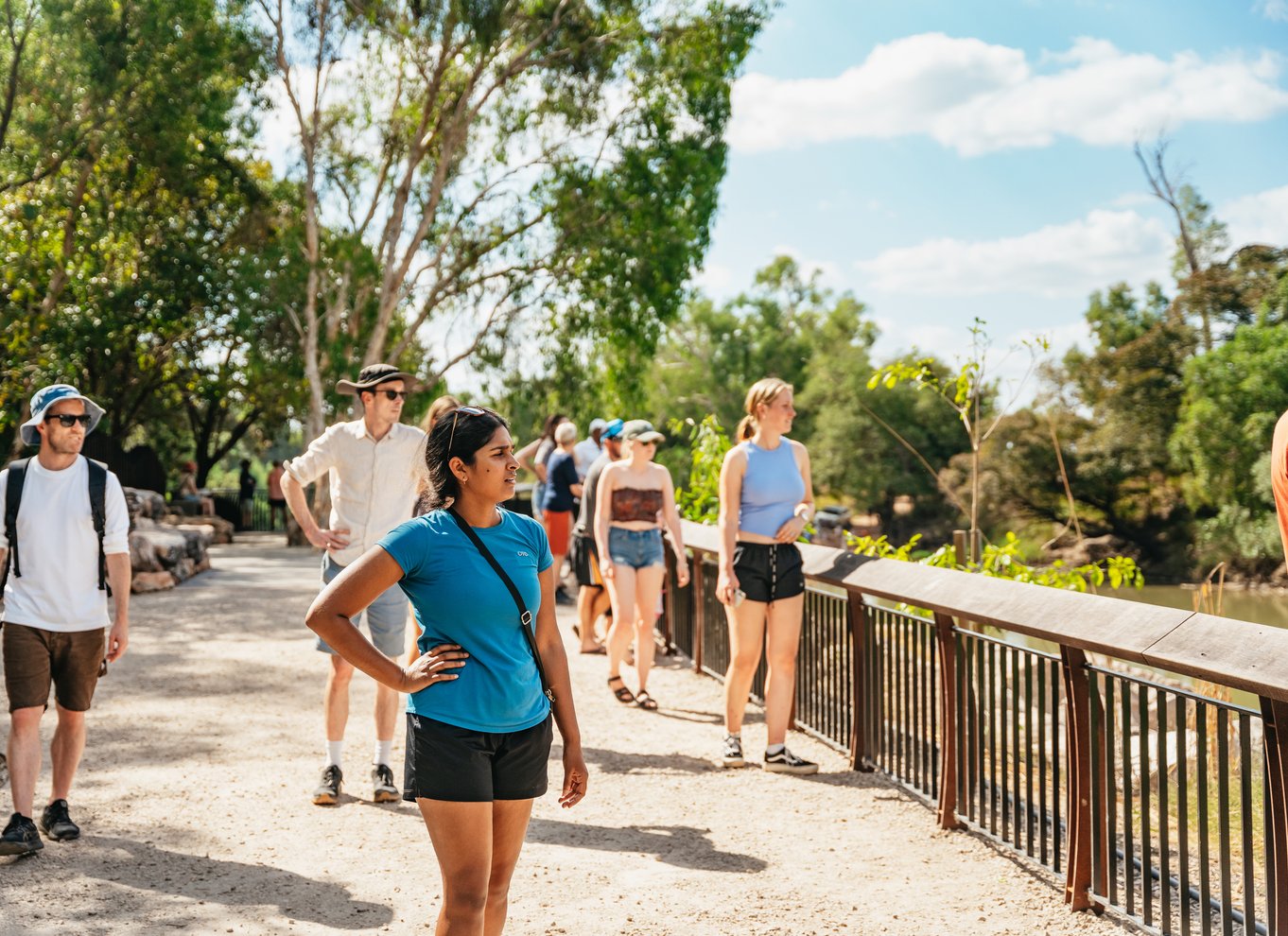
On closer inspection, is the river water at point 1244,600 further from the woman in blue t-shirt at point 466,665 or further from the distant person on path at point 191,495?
the woman in blue t-shirt at point 466,665

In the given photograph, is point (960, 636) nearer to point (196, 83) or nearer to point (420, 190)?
point (196, 83)

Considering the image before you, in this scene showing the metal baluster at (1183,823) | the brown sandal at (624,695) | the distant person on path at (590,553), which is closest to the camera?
the metal baluster at (1183,823)

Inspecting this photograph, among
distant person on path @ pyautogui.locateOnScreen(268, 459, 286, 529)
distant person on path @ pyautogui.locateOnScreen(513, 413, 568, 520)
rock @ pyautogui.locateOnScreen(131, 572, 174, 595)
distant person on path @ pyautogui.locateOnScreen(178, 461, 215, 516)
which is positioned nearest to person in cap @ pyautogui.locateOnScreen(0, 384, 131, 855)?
distant person on path @ pyautogui.locateOnScreen(513, 413, 568, 520)

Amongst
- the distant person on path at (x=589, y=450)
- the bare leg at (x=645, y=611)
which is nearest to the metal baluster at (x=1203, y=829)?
the bare leg at (x=645, y=611)

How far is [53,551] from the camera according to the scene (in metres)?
5.06

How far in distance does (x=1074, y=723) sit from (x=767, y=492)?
2.38 metres

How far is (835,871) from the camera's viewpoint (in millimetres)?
4922

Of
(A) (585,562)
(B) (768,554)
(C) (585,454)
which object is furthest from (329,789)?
(C) (585,454)

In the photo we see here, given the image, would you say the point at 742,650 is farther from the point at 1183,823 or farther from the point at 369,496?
the point at 1183,823

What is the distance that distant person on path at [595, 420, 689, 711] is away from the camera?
26.8ft

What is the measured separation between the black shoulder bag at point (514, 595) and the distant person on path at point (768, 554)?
10.8 ft

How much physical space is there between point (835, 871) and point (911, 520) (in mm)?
49394

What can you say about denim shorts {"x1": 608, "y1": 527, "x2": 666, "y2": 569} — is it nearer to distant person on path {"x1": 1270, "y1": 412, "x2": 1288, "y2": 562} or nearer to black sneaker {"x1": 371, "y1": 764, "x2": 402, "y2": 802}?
black sneaker {"x1": 371, "y1": 764, "x2": 402, "y2": 802}

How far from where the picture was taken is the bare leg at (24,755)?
4980mm
